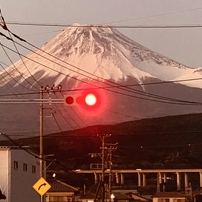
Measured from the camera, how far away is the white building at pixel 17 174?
195 ft

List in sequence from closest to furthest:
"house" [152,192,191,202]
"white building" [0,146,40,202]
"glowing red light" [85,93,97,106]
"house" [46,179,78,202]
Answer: "glowing red light" [85,93,97,106] < "white building" [0,146,40,202] < "house" [46,179,78,202] < "house" [152,192,191,202]

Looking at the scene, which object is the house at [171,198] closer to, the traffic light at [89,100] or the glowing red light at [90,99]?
the traffic light at [89,100]

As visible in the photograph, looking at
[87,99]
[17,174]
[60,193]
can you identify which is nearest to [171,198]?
[60,193]

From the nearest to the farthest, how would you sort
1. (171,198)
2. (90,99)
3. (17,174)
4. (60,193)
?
(90,99) → (17,174) → (60,193) → (171,198)

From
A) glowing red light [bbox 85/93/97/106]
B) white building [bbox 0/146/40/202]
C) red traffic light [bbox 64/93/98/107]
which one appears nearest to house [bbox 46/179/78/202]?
white building [bbox 0/146/40/202]

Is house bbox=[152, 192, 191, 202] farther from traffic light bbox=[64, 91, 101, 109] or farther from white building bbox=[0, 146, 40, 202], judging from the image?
traffic light bbox=[64, 91, 101, 109]

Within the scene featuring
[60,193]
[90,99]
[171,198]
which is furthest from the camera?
[171,198]

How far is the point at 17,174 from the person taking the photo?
61.0 m

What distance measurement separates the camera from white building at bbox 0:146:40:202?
59.3m

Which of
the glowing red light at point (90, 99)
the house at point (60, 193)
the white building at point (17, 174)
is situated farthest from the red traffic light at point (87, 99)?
the house at point (60, 193)

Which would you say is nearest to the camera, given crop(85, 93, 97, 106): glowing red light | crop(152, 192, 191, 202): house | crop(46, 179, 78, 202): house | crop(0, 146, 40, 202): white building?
crop(85, 93, 97, 106): glowing red light

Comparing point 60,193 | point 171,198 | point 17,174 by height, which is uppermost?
point 60,193

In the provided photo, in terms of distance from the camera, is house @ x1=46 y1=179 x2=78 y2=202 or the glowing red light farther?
house @ x1=46 y1=179 x2=78 y2=202

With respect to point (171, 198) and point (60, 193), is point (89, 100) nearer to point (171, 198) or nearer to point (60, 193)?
point (60, 193)
